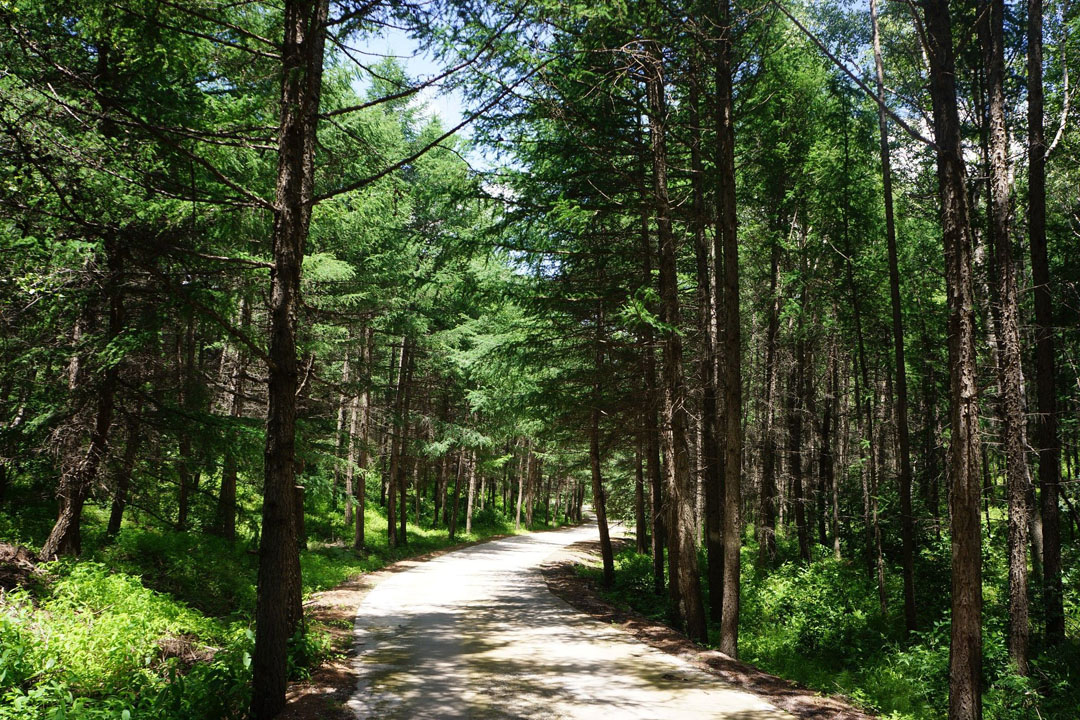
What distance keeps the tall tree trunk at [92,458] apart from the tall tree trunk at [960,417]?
36.7ft

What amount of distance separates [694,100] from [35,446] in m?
13.6

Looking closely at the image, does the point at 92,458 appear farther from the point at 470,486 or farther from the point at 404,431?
the point at 470,486

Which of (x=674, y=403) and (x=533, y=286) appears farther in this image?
(x=533, y=286)

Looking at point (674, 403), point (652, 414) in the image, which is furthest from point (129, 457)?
point (652, 414)

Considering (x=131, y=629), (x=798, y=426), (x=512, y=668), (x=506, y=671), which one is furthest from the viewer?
(x=798, y=426)

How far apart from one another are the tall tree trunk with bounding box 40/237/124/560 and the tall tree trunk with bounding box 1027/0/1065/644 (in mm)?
15690

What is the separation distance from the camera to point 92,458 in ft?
31.0

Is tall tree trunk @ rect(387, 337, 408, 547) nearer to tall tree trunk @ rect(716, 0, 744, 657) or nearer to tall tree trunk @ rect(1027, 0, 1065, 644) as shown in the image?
tall tree trunk @ rect(716, 0, 744, 657)

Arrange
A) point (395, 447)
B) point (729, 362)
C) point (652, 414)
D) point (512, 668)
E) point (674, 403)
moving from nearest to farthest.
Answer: point (512, 668)
point (729, 362)
point (674, 403)
point (652, 414)
point (395, 447)

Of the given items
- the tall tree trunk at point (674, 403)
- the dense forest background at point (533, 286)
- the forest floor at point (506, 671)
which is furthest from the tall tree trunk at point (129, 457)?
the tall tree trunk at point (674, 403)

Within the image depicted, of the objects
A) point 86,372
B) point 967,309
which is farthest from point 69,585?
point 967,309

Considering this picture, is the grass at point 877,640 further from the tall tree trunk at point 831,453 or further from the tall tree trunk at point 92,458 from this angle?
the tall tree trunk at point 92,458

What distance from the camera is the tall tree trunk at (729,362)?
9.82m

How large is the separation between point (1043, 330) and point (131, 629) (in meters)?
15.4
